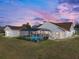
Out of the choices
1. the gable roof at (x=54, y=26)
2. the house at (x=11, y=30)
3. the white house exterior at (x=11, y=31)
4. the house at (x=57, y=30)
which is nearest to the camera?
the house at (x=57, y=30)

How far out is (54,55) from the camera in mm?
13078

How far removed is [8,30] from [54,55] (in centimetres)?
1659

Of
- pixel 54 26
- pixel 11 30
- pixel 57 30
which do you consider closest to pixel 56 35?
pixel 57 30

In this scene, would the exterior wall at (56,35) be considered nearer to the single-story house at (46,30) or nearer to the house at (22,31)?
the single-story house at (46,30)

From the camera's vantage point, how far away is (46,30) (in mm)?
28531

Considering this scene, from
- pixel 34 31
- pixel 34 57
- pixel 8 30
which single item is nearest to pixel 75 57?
pixel 34 57

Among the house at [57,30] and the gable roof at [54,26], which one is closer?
the house at [57,30]

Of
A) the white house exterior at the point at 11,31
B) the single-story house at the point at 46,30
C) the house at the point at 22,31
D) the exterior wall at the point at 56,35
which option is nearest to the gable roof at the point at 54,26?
the single-story house at the point at 46,30

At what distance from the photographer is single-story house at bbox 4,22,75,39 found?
26.7m

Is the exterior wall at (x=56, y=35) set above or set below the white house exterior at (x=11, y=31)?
below

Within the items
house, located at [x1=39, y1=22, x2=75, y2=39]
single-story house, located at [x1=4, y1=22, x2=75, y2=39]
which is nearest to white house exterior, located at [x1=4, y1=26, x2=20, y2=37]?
single-story house, located at [x1=4, y1=22, x2=75, y2=39]

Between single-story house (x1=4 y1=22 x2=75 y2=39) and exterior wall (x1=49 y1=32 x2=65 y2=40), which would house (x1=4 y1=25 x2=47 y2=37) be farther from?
exterior wall (x1=49 y1=32 x2=65 y2=40)

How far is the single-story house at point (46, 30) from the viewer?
2666 centimetres

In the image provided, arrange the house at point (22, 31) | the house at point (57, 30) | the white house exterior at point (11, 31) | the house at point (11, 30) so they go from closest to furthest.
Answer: the house at point (22, 31) < the house at point (57, 30) < the house at point (11, 30) < the white house exterior at point (11, 31)
